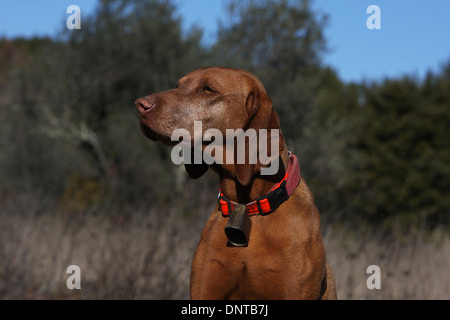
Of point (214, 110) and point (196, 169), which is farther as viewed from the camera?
point (196, 169)

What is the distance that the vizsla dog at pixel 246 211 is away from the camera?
8.02 ft

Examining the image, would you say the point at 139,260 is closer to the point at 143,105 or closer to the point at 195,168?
the point at 195,168

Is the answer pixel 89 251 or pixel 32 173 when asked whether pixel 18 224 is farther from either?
pixel 32 173

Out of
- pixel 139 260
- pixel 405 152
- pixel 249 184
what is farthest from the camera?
pixel 405 152

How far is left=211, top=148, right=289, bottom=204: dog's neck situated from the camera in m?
2.59

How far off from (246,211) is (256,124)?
1.38 feet

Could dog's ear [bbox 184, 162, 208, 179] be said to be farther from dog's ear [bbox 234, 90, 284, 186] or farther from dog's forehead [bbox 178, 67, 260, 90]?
dog's forehead [bbox 178, 67, 260, 90]

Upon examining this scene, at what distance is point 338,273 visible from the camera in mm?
5059

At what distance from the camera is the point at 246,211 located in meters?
2.52

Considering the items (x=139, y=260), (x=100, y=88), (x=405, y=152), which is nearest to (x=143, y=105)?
(x=139, y=260)

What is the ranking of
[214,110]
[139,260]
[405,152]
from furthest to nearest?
[405,152] → [139,260] → [214,110]

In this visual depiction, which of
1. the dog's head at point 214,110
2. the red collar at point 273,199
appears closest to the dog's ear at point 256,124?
the dog's head at point 214,110

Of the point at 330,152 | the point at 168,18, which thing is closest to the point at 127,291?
the point at 330,152
